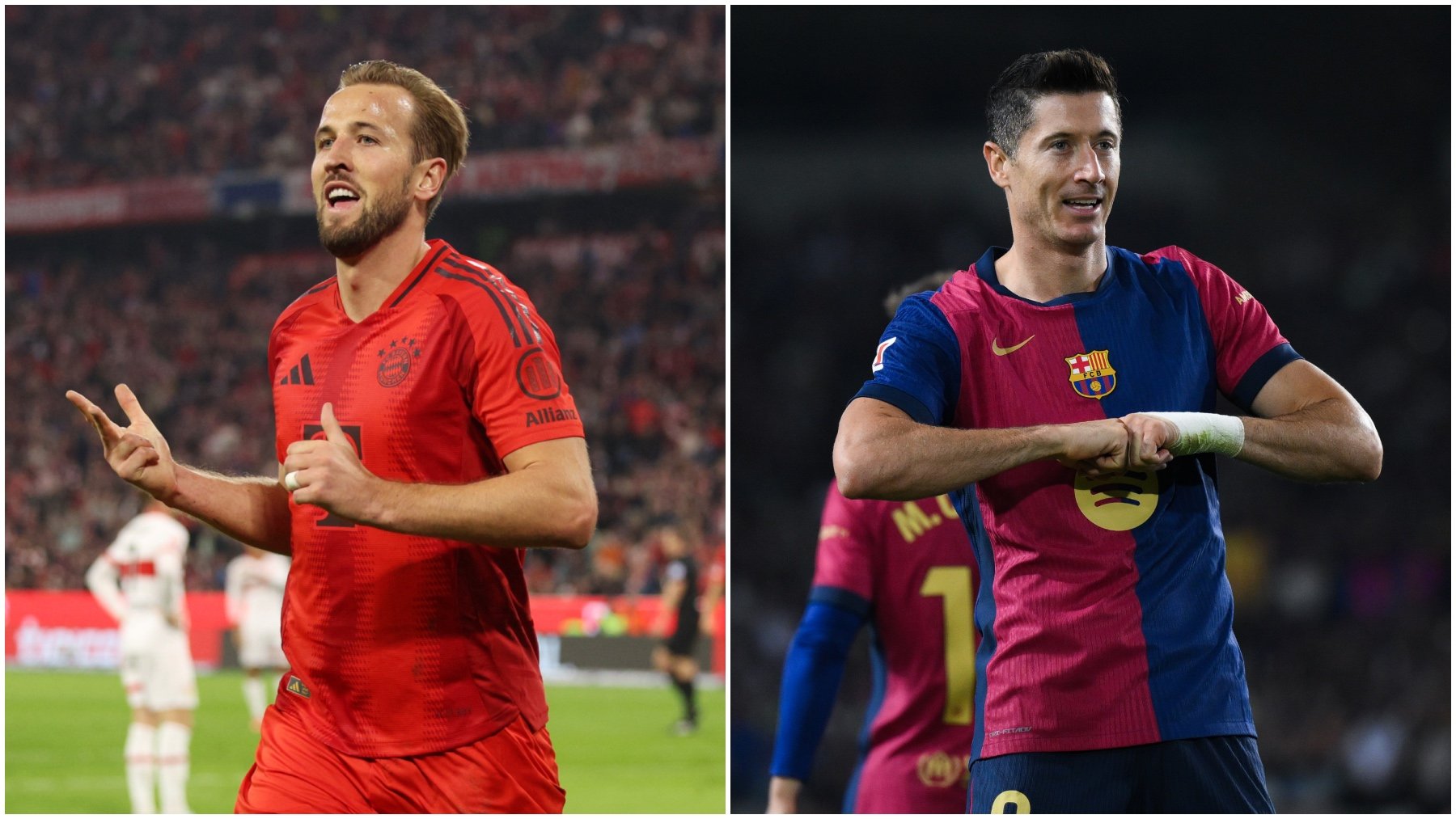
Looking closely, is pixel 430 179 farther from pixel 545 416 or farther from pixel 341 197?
pixel 545 416

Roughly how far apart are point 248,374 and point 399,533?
21668 mm

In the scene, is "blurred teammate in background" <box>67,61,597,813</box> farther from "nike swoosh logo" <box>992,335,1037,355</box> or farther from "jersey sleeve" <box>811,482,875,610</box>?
"jersey sleeve" <box>811,482,875,610</box>

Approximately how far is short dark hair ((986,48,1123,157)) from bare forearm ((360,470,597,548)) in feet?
3.97

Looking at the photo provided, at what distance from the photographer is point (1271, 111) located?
1170 centimetres

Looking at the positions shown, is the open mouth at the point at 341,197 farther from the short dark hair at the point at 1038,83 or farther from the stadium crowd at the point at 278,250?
the stadium crowd at the point at 278,250

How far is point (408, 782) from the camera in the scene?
113 inches

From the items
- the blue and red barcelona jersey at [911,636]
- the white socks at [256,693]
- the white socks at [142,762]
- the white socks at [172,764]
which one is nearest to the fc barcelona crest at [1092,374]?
the blue and red barcelona jersey at [911,636]

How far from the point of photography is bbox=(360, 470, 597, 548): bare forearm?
2590 mm

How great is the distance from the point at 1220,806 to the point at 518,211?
21.2m

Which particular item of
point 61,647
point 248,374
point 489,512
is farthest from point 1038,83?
point 248,374

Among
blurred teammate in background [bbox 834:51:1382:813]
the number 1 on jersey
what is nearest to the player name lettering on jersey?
the number 1 on jersey

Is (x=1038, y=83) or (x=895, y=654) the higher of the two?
(x=1038, y=83)

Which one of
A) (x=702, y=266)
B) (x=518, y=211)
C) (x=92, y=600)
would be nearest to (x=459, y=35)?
(x=518, y=211)

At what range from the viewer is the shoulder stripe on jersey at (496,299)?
2.88m
